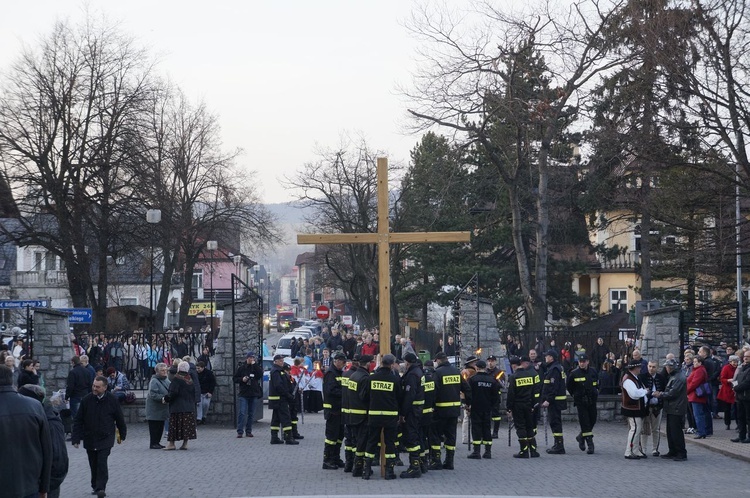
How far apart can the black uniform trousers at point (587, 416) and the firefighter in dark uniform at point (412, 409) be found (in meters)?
4.04

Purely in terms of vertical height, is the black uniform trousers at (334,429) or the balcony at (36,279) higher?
the balcony at (36,279)

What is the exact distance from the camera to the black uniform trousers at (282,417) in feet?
63.6

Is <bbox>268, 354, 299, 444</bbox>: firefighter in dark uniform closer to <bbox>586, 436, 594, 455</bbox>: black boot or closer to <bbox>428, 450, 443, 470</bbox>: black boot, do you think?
<bbox>428, 450, 443, 470</bbox>: black boot

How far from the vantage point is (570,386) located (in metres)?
18.0

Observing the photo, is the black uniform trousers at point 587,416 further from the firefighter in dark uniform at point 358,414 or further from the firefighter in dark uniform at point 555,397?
the firefighter in dark uniform at point 358,414

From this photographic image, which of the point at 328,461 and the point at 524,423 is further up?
the point at 524,423

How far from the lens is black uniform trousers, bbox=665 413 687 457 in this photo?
16719 mm

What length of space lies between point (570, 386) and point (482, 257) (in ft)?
98.8

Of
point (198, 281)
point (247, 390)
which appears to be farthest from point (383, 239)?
point (198, 281)

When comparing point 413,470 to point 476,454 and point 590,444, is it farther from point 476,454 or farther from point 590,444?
point 590,444

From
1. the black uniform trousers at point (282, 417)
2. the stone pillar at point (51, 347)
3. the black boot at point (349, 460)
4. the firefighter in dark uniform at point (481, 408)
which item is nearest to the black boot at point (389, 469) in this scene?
the black boot at point (349, 460)

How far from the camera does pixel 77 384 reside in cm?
2064

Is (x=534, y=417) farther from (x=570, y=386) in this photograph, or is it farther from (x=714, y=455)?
(x=714, y=455)

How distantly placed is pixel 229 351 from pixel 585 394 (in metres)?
9.20
